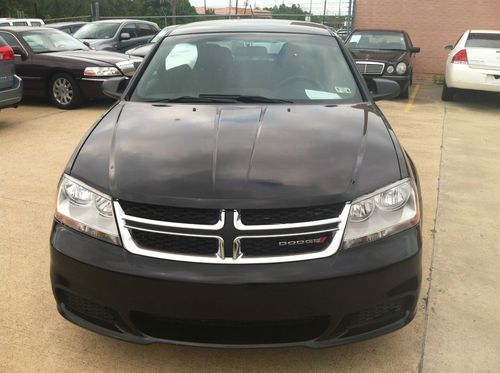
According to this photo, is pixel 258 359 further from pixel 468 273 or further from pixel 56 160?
pixel 56 160

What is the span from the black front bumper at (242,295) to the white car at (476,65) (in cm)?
890

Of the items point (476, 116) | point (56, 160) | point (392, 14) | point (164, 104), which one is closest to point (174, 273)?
point (164, 104)

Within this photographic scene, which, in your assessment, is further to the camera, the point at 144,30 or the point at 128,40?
the point at 144,30

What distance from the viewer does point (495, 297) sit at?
3131 mm

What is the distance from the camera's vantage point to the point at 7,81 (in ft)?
24.0

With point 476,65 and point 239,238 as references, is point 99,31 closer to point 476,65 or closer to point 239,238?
point 476,65

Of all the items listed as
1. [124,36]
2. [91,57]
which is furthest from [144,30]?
[91,57]

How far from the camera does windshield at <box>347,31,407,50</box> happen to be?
39.2 feet

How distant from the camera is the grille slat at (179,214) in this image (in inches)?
84.0

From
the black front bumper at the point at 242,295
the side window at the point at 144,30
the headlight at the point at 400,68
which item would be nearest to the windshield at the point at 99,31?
the side window at the point at 144,30

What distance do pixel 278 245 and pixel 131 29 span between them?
13620 millimetres

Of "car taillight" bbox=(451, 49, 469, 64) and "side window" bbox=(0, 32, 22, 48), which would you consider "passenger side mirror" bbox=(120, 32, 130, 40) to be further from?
"car taillight" bbox=(451, 49, 469, 64)

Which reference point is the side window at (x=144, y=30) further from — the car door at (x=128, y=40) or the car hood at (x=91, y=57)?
the car hood at (x=91, y=57)

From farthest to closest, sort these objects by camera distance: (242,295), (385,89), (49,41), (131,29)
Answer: (131,29) → (49,41) → (385,89) → (242,295)
